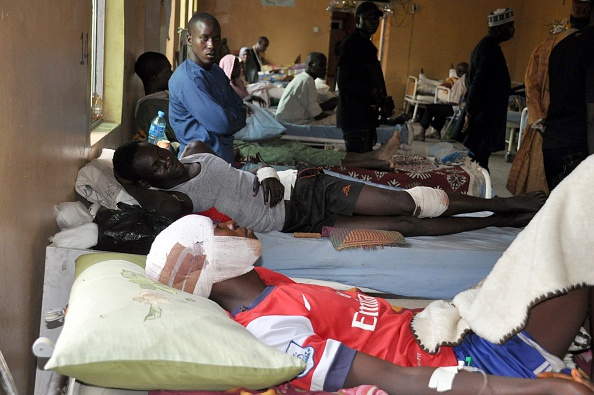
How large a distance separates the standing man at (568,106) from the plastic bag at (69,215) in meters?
2.66

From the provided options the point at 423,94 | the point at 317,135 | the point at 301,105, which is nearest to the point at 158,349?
the point at 317,135

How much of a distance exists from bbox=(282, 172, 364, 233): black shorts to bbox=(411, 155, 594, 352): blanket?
1.40 m

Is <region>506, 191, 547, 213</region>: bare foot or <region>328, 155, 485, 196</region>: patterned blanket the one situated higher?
<region>506, 191, 547, 213</region>: bare foot

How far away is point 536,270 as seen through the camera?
1.86m

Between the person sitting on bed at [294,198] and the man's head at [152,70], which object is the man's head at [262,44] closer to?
the man's head at [152,70]

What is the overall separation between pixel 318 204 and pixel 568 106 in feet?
5.45

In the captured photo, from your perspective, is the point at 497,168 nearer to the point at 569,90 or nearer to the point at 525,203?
the point at 569,90

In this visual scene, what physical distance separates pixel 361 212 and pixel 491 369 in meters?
1.56

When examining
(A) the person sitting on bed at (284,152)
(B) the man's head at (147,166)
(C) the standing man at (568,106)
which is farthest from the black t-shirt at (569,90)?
(B) the man's head at (147,166)

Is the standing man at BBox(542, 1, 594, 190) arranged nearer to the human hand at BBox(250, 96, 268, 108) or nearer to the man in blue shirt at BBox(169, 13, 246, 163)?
the man in blue shirt at BBox(169, 13, 246, 163)

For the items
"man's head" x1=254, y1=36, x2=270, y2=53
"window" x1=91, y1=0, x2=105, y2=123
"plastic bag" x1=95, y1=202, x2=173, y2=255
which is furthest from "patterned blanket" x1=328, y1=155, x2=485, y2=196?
"man's head" x1=254, y1=36, x2=270, y2=53

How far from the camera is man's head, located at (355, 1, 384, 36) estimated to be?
5227 mm

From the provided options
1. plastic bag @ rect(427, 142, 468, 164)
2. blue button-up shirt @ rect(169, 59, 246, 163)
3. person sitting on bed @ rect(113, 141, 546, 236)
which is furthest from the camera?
plastic bag @ rect(427, 142, 468, 164)

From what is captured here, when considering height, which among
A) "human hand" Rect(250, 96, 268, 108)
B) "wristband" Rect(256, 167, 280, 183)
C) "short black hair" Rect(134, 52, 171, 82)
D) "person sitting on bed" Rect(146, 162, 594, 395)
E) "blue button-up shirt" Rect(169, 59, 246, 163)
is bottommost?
"person sitting on bed" Rect(146, 162, 594, 395)
